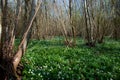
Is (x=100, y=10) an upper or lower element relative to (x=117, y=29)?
upper

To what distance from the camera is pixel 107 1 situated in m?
21.3

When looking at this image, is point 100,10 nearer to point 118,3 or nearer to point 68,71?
point 118,3

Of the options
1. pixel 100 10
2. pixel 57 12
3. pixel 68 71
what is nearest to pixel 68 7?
pixel 57 12

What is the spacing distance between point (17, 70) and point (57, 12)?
919 cm

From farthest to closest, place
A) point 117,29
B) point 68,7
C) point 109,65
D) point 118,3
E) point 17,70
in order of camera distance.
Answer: point 117,29
point 118,3
point 68,7
point 109,65
point 17,70

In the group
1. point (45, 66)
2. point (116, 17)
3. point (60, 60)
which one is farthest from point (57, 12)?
point (116, 17)

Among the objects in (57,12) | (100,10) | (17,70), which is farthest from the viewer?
(100,10)

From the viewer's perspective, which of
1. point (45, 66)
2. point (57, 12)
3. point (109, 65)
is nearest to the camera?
point (45, 66)

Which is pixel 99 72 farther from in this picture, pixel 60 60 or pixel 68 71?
pixel 60 60

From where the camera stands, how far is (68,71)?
8.02 meters

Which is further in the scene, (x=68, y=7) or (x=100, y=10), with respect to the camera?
(x=100, y=10)

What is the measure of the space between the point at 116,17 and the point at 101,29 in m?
4.70

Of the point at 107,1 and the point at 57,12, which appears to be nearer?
the point at 57,12

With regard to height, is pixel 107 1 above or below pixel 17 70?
above
